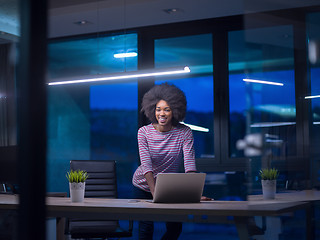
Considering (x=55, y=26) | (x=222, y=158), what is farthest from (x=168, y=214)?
(x=55, y=26)

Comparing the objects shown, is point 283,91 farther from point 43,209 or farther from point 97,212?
point 43,209

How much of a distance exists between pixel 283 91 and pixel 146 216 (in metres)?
2.43

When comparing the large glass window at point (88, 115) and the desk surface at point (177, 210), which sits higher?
the large glass window at point (88, 115)

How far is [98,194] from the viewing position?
4.13 metres

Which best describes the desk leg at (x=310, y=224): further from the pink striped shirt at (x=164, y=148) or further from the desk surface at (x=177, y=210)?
the pink striped shirt at (x=164, y=148)

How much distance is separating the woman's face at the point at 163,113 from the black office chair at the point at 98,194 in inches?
33.0

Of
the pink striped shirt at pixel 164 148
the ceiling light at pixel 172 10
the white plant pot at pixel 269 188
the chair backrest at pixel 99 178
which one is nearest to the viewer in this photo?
the white plant pot at pixel 269 188

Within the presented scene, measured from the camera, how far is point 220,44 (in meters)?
5.77

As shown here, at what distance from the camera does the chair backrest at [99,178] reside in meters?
4.12

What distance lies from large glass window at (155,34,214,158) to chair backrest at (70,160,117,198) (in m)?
1.97

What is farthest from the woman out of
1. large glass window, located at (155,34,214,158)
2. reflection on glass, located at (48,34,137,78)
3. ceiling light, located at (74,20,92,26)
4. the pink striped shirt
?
ceiling light, located at (74,20,92,26)

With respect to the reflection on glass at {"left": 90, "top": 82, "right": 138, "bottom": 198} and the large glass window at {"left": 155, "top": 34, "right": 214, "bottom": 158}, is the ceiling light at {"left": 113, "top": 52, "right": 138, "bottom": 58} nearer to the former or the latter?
the large glass window at {"left": 155, "top": 34, "right": 214, "bottom": 158}

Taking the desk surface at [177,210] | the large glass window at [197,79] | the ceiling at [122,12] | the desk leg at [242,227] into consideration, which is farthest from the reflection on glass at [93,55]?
the desk leg at [242,227]

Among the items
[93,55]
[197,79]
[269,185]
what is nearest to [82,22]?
[197,79]
